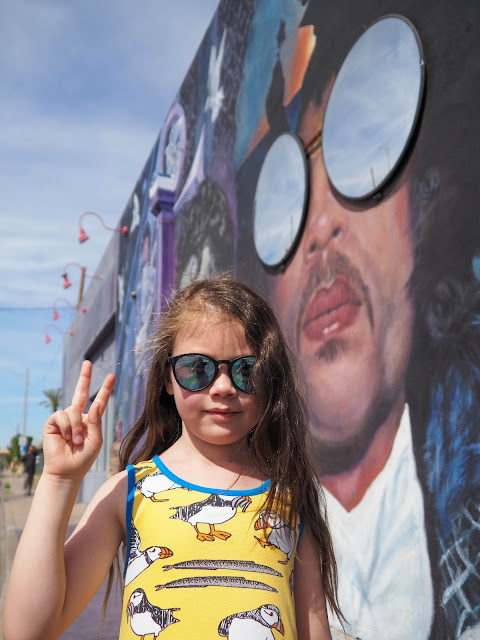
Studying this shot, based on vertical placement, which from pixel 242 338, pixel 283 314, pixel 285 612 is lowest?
pixel 285 612

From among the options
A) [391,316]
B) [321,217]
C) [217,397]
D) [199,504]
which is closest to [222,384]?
[217,397]

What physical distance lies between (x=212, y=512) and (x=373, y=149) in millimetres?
2936

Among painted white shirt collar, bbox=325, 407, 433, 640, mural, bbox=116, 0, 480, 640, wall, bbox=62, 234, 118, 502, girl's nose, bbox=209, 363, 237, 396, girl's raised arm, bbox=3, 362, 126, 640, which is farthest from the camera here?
wall, bbox=62, 234, 118, 502

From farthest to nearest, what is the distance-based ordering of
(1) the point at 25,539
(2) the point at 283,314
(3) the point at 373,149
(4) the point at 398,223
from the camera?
1. (2) the point at 283,314
2. (3) the point at 373,149
3. (4) the point at 398,223
4. (1) the point at 25,539

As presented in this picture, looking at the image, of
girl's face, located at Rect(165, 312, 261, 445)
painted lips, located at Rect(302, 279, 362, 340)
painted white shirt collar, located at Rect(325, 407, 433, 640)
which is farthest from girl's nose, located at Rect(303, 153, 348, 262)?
girl's face, located at Rect(165, 312, 261, 445)

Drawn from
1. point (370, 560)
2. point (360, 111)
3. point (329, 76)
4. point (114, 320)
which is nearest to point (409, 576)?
point (370, 560)

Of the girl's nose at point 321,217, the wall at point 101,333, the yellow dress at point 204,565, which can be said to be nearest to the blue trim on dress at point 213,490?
the yellow dress at point 204,565

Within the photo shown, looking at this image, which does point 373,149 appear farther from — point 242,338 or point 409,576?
point 242,338

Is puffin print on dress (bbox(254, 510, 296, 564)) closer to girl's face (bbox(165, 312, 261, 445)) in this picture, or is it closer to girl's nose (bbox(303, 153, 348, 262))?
girl's face (bbox(165, 312, 261, 445))

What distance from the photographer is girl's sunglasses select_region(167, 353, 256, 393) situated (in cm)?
168

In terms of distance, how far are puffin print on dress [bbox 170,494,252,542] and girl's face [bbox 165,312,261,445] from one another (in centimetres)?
15

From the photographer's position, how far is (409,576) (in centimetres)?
339

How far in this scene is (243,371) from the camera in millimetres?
1692

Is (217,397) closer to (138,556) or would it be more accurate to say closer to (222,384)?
(222,384)
